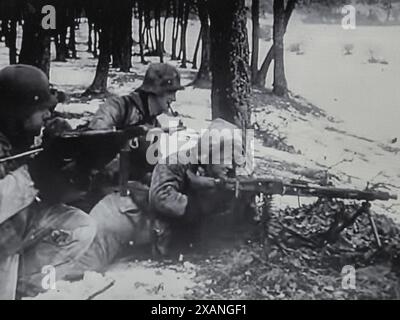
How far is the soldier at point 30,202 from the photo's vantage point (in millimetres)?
2625

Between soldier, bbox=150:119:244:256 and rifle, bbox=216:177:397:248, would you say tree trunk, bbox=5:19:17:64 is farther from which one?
rifle, bbox=216:177:397:248

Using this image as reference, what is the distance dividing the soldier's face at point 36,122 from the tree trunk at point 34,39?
61 centimetres

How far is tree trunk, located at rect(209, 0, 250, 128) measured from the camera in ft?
12.1

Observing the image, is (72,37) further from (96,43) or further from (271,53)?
(271,53)

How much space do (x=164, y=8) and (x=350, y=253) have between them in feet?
6.04

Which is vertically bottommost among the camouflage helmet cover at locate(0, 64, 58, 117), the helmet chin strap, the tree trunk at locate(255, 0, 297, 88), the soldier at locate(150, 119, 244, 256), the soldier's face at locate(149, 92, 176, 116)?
the soldier at locate(150, 119, 244, 256)

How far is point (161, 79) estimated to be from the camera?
3467 millimetres

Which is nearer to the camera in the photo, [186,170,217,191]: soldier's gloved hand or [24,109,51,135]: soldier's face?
[24,109,51,135]: soldier's face

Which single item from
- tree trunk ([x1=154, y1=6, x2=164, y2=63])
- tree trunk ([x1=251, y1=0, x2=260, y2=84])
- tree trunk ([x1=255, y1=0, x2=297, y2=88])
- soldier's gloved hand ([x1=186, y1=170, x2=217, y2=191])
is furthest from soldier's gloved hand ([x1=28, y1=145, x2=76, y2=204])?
tree trunk ([x1=251, y1=0, x2=260, y2=84])

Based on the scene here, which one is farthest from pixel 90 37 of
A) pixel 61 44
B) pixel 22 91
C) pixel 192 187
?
pixel 192 187

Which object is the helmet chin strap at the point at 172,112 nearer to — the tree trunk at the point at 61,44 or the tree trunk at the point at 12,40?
the tree trunk at the point at 61,44

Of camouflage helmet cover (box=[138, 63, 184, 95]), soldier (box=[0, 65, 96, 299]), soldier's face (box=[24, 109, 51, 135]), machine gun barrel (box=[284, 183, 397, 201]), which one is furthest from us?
camouflage helmet cover (box=[138, 63, 184, 95])

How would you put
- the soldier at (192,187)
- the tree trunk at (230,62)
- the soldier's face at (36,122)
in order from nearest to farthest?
the soldier's face at (36,122) < the soldier at (192,187) < the tree trunk at (230,62)

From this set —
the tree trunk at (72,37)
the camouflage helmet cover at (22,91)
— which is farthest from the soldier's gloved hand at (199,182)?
the tree trunk at (72,37)
